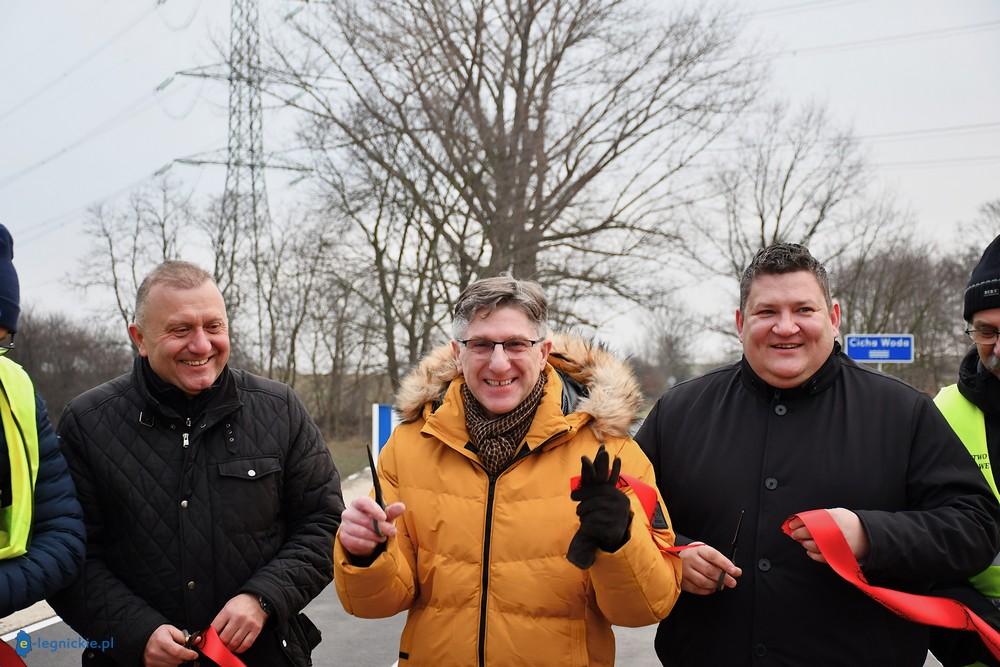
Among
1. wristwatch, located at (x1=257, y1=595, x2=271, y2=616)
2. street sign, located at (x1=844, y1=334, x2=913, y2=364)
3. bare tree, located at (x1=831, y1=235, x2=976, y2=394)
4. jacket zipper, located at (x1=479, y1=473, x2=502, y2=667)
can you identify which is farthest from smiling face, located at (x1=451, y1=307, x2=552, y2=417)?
bare tree, located at (x1=831, y1=235, x2=976, y2=394)

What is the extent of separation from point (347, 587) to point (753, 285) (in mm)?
1670

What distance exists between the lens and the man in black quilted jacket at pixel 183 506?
296 centimetres

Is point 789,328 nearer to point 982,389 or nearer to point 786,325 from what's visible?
point 786,325

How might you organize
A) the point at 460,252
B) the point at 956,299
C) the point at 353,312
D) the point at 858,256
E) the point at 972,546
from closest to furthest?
the point at 972,546
the point at 460,252
the point at 353,312
the point at 858,256
the point at 956,299

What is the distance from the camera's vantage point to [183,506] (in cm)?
302

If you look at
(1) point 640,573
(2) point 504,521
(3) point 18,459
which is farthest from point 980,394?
(3) point 18,459

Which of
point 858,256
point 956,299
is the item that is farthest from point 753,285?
point 956,299

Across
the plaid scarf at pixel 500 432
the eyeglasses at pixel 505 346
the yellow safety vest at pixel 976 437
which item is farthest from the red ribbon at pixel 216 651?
the yellow safety vest at pixel 976 437

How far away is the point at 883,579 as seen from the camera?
2729 millimetres

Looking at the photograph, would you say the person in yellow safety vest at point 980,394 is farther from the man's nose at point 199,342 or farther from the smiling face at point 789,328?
the man's nose at point 199,342

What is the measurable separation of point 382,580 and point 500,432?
0.59 metres

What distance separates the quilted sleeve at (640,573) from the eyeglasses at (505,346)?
1.66 ft

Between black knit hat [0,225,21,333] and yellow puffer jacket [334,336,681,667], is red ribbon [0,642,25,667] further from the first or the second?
yellow puffer jacket [334,336,681,667]

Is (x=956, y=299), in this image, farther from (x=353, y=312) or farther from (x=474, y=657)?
(x=474, y=657)
